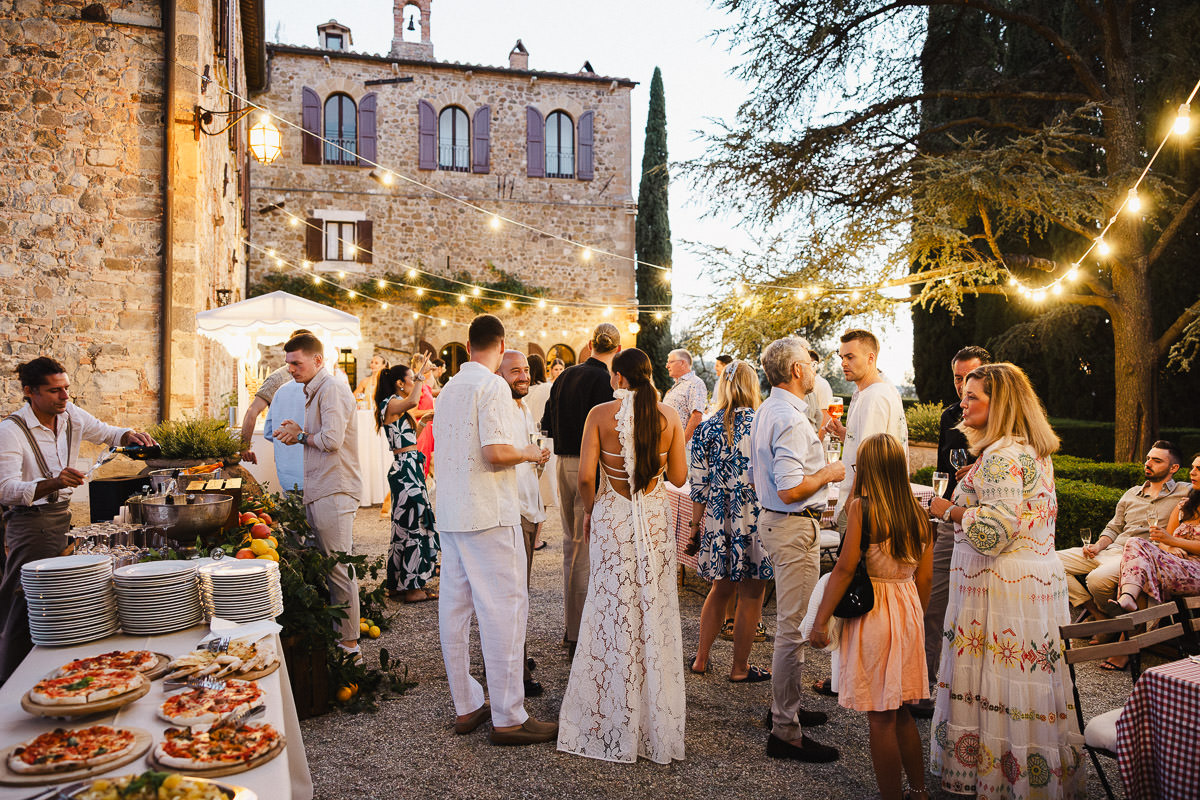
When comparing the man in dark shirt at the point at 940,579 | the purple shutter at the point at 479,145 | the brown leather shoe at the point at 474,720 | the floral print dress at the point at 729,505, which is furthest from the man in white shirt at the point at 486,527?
the purple shutter at the point at 479,145

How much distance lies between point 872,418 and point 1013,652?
1.26 meters

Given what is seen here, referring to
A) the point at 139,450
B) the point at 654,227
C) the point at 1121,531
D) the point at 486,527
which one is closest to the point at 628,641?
the point at 486,527

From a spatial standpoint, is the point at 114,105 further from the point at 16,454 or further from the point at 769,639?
the point at 769,639

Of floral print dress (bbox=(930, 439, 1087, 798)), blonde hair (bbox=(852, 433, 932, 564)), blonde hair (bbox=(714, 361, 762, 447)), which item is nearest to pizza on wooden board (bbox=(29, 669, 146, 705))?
blonde hair (bbox=(852, 433, 932, 564))

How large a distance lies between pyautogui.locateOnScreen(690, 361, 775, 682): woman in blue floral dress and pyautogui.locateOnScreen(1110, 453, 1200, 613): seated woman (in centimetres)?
203

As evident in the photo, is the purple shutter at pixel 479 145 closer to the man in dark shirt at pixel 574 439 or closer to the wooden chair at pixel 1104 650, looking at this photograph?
the man in dark shirt at pixel 574 439

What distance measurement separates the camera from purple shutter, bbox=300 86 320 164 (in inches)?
728

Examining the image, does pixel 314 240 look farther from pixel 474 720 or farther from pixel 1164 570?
pixel 1164 570

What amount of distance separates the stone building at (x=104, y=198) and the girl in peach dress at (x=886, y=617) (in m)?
6.63

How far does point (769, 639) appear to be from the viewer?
16.1ft

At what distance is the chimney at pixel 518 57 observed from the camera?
20.7 meters

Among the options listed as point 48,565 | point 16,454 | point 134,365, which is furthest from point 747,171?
point 48,565

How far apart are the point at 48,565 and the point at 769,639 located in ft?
13.0

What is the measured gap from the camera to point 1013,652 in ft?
8.90
